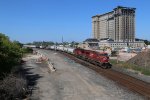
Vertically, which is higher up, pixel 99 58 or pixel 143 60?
pixel 99 58

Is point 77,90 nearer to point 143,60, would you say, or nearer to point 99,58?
point 99,58

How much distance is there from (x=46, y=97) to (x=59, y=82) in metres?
8.19

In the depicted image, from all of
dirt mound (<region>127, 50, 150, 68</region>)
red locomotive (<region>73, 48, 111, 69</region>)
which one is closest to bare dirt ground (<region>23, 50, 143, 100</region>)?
red locomotive (<region>73, 48, 111, 69</region>)

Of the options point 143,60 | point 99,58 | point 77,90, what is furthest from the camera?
point 143,60

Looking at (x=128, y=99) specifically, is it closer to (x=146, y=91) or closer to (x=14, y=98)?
(x=146, y=91)

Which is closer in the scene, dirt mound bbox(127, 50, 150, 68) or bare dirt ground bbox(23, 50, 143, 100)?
bare dirt ground bbox(23, 50, 143, 100)

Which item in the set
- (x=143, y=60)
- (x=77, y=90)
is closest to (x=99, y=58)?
(x=143, y=60)

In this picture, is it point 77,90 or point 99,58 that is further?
point 99,58

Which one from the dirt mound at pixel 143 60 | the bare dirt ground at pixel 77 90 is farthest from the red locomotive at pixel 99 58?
the bare dirt ground at pixel 77 90

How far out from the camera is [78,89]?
27703 mm

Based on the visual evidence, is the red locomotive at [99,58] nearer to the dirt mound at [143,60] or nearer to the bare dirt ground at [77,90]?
the dirt mound at [143,60]

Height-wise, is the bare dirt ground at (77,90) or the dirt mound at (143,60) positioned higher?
the dirt mound at (143,60)

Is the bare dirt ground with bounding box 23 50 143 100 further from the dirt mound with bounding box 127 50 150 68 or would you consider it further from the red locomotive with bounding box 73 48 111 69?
the dirt mound with bounding box 127 50 150 68

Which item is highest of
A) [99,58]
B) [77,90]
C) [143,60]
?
[99,58]
